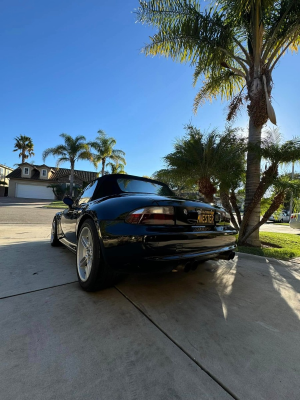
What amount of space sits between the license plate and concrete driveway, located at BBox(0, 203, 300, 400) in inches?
33.2

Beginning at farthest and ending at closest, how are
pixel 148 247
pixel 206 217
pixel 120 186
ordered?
pixel 120 186 < pixel 206 217 < pixel 148 247

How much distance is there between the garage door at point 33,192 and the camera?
32938mm

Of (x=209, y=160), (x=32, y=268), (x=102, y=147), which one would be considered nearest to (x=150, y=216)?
(x=32, y=268)

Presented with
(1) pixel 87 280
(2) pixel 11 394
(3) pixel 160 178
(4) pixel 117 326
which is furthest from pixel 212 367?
(3) pixel 160 178

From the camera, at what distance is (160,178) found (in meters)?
7.21

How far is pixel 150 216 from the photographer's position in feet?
6.88

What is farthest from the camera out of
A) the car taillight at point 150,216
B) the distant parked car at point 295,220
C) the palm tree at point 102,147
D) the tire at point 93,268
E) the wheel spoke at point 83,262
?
the palm tree at point 102,147

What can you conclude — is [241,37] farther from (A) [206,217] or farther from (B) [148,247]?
(B) [148,247]

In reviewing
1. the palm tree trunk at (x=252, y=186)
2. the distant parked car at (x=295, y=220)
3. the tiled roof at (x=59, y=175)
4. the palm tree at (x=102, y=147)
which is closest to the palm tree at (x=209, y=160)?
the palm tree trunk at (x=252, y=186)

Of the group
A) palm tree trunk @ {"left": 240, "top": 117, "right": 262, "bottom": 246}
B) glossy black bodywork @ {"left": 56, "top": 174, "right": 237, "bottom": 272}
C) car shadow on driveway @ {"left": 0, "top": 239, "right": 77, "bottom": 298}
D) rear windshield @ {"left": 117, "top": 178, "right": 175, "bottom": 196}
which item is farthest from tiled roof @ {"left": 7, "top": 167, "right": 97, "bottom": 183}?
glossy black bodywork @ {"left": 56, "top": 174, "right": 237, "bottom": 272}

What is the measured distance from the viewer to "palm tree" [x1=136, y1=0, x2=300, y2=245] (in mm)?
5887

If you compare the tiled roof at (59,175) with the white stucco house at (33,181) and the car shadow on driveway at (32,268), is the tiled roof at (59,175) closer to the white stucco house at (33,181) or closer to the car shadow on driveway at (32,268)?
the white stucco house at (33,181)

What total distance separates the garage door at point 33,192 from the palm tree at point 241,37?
3139 cm

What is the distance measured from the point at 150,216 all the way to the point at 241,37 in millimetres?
7663
